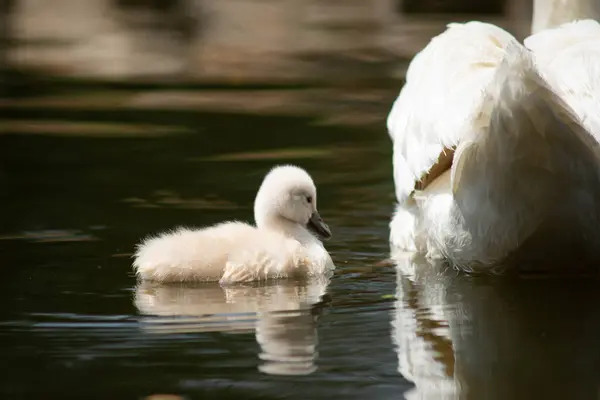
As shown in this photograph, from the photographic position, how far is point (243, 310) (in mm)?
5469

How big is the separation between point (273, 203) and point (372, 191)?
218 cm

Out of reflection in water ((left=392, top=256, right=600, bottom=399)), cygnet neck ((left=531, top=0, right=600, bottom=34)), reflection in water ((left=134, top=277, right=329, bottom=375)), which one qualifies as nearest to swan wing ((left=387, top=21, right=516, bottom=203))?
reflection in water ((left=392, top=256, right=600, bottom=399))

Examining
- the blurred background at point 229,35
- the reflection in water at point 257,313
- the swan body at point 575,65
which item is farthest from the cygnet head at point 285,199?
the blurred background at point 229,35

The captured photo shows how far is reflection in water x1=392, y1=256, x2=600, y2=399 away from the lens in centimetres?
435

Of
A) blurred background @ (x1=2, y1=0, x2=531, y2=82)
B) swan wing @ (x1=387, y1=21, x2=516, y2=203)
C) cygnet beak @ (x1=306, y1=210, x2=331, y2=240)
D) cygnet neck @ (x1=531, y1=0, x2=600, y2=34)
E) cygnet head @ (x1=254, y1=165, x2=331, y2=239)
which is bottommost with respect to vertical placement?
blurred background @ (x1=2, y1=0, x2=531, y2=82)

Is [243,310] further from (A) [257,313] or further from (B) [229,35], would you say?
(B) [229,35]

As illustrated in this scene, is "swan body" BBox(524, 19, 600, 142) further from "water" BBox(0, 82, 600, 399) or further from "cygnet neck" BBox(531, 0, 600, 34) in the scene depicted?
"cygnet neck" BBox(531, 0, 600, 34)

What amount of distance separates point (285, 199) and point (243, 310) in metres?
1.00

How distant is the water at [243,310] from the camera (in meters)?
4.44

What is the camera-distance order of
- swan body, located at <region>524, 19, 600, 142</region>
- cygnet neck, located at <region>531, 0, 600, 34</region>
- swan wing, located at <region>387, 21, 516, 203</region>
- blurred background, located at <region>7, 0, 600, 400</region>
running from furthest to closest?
cygnet neck, located at <region>531, 0, 600, 34</region> → swan wing, located at <region>387, 21, 516, 203</region> → swan body, located at <region>524, 19, 600, 142</region> → blurred background, located at <region>7, 0, 600, 400</region>

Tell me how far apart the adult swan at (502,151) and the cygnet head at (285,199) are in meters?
0.46

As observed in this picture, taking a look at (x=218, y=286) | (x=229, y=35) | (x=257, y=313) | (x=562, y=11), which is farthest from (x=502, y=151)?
(x=229, y=35)

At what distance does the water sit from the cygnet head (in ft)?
1.00

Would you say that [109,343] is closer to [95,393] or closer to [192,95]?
[95,393]
